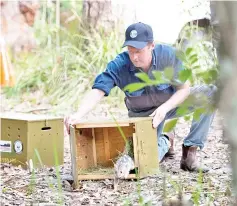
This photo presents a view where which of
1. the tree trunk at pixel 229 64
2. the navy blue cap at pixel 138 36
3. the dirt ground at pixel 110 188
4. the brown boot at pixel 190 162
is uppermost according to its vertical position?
the navy blue cap at pixel 138 36

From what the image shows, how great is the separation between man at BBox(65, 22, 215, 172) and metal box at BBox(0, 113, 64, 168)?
41 cm

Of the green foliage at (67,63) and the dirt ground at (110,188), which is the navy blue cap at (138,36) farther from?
the green foliage at (67,63)

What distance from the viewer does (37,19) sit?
8.88 meters

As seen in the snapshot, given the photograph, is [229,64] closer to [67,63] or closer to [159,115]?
[159,115]

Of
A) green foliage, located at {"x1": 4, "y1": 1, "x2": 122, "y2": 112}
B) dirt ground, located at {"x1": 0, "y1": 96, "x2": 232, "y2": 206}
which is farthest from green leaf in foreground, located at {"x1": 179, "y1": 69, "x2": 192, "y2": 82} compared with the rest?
green foliage, located at {"x1": 4, "y1": 1, "x2": 122, "y2": 112}

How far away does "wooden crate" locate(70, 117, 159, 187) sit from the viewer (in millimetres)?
3270

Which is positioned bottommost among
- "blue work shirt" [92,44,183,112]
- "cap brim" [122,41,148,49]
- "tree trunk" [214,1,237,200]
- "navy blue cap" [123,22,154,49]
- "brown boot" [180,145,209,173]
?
"brown boot" [180,145,209,173]

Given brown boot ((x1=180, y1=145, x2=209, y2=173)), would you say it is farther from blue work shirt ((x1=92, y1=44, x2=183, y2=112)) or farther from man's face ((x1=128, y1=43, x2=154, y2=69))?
man's face ((x1=128, y1=43, x2=154, y2=69))

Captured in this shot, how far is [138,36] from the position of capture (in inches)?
134

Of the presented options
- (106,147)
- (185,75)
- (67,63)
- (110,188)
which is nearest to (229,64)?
(185,75)

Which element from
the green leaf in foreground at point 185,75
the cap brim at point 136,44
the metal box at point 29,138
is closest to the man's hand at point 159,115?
the cap brim at point 136,44

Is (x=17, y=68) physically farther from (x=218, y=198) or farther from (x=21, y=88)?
(x=218, y=198)

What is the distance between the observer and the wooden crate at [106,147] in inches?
129

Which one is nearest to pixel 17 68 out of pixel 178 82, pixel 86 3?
pixel 86 3
